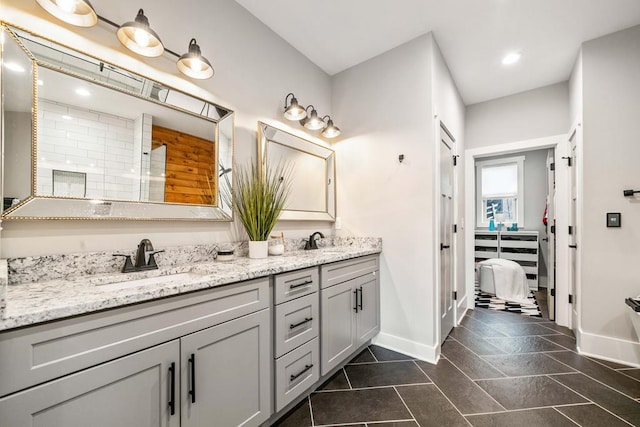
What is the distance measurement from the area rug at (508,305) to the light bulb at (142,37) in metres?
4.43

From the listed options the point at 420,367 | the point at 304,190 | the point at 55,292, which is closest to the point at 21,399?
the point at 55,292

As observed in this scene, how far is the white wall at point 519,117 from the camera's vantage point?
3059 mm

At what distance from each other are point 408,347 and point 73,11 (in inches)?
120

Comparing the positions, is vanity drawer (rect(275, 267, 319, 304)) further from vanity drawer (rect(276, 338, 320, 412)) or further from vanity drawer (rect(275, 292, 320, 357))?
vanity drawer (rect(276, 338, 320, 412))

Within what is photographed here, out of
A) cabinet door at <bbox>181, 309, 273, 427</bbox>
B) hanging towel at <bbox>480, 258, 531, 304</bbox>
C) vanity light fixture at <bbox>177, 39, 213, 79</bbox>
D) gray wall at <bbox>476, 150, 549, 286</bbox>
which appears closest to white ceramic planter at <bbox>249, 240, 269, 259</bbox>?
cabinet door at <bbox>181, 309, 273, 427</bbox>

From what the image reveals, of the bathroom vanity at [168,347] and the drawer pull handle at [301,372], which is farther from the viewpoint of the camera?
the drawer pull handle at [301,372]

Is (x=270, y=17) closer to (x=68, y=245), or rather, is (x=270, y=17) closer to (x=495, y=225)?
(x=68, y=245)

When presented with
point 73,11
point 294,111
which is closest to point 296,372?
point 294,111

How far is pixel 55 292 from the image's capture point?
0.97 m

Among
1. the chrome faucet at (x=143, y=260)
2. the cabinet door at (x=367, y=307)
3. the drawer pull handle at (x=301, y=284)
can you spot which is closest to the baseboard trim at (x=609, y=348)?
the cabinet door at (x=367, y=307)

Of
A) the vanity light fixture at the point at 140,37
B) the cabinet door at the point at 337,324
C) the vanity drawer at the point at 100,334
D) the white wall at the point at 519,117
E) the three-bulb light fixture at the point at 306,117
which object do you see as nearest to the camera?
the vanity drawer at the point at 100,334

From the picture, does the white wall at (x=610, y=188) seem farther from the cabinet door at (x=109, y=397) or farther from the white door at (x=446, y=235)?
the cabinet door at (x=109, y=397)

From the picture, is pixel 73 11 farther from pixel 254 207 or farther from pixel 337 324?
pixel 337 324

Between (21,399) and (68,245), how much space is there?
28.1 inches
